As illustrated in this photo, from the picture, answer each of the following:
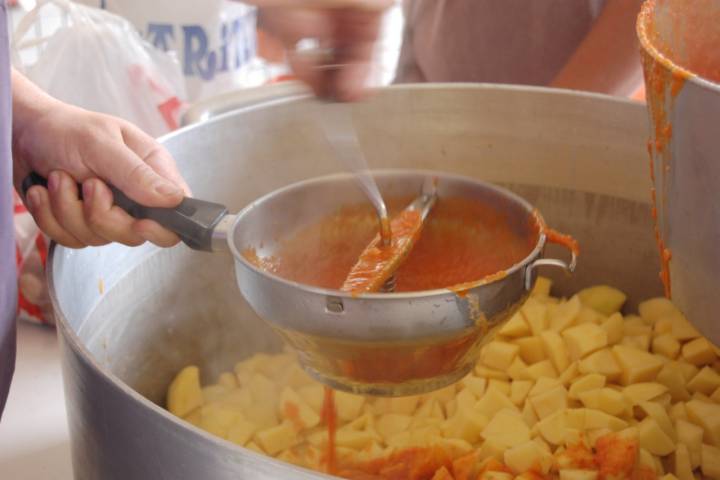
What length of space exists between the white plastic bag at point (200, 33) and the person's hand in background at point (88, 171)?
73cm

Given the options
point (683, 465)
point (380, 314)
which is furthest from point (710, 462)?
point (380, 314)

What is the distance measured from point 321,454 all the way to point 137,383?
243mm

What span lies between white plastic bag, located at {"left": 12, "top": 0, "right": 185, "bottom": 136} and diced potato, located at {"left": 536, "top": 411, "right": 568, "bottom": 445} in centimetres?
77

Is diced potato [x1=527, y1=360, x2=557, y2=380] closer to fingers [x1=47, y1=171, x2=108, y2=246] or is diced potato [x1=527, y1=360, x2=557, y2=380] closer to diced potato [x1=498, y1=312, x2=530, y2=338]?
diced potato [x1=498, y1=312, x2=530, y2=338]

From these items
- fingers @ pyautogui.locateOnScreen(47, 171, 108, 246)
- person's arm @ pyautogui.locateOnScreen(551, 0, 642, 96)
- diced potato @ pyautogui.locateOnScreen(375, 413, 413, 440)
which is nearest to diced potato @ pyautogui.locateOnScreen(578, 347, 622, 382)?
diced potato @ pyautogui.locateOnScreen(375, 413, 413, 440)

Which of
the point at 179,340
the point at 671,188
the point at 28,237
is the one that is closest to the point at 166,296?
the point at 179,340

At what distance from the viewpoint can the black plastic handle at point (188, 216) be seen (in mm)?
745

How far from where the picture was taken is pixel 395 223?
895 millimetres

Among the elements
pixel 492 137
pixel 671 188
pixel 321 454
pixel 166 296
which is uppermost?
pixel 671 188

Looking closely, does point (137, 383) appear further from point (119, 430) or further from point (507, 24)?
point (507, 24)

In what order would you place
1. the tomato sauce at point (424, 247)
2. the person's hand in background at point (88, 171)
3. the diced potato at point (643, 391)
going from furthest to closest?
the diced potato at point (643, 391)
the tomato sauce at point (424, 247)
the person's hand in background at point (88, 171)

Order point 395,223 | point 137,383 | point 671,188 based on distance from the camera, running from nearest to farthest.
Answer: point 671,188 < point 395,223 < point 137,383

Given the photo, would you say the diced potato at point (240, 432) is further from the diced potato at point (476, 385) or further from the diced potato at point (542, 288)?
the diced potato at point (542, 288)

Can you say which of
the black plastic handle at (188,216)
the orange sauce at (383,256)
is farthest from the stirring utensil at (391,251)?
the black plastic handle at (188,216)
